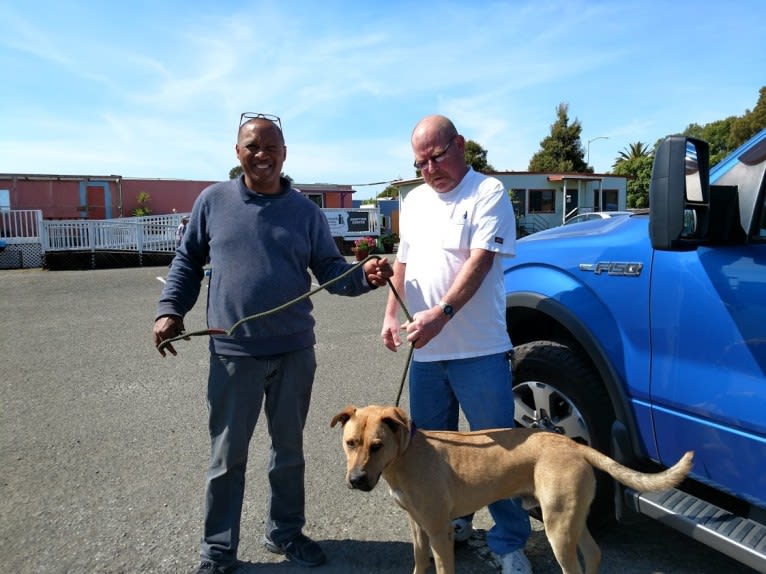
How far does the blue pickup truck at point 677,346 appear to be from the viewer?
7.20ft

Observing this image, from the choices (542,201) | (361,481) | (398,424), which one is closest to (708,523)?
(398,424)

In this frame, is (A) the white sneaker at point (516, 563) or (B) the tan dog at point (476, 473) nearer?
(B) the tan dog at point (476, 473)

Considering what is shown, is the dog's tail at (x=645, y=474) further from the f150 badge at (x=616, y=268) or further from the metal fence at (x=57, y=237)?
the metal fence at (x=57, y=237)

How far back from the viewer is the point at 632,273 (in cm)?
269

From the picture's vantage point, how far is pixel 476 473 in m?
2.52

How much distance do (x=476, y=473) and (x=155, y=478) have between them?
2.47 metres

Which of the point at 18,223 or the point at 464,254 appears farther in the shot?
the point at 18,223

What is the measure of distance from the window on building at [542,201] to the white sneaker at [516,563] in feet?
116

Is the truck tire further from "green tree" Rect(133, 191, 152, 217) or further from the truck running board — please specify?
"green tree" Rect(133, 191, 152, 217)

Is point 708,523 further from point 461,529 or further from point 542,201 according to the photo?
point 542,201

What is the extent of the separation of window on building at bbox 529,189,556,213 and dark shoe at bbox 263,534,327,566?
3536cm

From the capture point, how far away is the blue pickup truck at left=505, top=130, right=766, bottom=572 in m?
2.19

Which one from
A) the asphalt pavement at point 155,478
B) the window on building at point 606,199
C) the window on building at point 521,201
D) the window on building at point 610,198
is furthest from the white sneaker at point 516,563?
the window on building at point 610,198

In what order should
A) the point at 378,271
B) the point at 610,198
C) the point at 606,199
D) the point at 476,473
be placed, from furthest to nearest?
the point at 610,198, the point at 606,199, the point at 378,271, the point at 476,473
